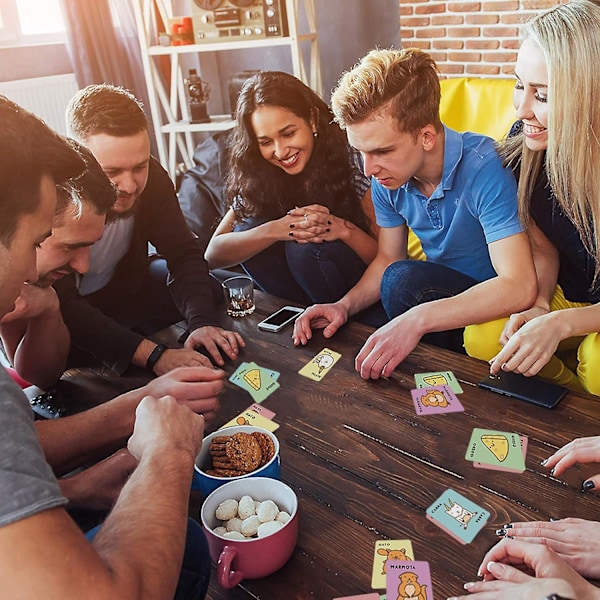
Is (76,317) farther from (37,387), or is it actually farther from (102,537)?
(102,537)

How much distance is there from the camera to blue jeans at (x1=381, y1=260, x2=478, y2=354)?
1.87 metres

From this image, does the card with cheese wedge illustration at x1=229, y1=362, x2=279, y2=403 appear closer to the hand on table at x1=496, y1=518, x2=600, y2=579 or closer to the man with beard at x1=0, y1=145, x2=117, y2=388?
the man with beard at x1=0, y1=145, x2=117, y2=388

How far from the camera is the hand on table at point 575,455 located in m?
1.06

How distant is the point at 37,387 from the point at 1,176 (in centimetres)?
93

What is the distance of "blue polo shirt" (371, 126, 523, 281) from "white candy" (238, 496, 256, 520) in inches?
42.8

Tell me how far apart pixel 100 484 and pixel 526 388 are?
870 mm

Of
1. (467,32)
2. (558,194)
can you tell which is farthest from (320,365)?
(467,32)

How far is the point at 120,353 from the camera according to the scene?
1634 mm

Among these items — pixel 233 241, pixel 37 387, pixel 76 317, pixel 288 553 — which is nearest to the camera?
pixel 288 553

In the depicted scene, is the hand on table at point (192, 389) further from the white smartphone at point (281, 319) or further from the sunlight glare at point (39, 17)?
the sunlight glare at point (39, 17)

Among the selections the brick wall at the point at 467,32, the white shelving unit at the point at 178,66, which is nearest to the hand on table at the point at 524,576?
the brick wall at the point at 467,32

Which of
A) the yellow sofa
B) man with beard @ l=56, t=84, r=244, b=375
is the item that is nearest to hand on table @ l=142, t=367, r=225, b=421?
man with beard @ l=56, t=84, r=244, b=375

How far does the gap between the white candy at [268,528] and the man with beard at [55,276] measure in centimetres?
83

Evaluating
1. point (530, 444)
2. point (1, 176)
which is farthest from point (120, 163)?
point (530, 444)
